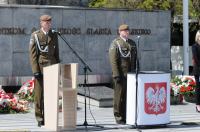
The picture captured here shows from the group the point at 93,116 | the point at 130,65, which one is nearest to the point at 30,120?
the point at 93,116

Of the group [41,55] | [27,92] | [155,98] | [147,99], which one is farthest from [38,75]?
[27,92]

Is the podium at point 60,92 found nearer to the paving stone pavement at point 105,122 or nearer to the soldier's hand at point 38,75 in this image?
the paving stone pavement at point 105,122

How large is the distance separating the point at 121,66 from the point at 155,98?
99 centimetres

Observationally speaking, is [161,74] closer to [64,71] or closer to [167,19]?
[64,71]

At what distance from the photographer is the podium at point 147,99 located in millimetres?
12258

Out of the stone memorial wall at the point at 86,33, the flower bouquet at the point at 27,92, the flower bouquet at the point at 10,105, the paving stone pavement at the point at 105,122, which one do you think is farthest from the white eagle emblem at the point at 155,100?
the stone memorial wall at the point at 86,33

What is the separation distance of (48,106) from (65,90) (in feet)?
1.50

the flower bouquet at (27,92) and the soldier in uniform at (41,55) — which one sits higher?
the soldier in uniform at (41,55)

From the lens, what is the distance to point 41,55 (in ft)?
40.4

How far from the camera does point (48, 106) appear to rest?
1177 cm

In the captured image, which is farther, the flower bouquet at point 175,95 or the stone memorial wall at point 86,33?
the stone memorial wall at point 86,33

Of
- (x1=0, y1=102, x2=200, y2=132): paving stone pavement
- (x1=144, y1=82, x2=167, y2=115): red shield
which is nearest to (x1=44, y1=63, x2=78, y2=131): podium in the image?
(x1=0, y1=102, x2=200, y2=132): paving stone pavement

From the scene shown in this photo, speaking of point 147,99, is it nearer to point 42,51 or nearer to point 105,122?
point 105,122

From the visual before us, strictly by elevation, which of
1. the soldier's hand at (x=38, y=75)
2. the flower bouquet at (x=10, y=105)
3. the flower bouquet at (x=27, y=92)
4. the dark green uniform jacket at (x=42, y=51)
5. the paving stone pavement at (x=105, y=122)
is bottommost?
the paving stone pavement at (x=105, y=122)
